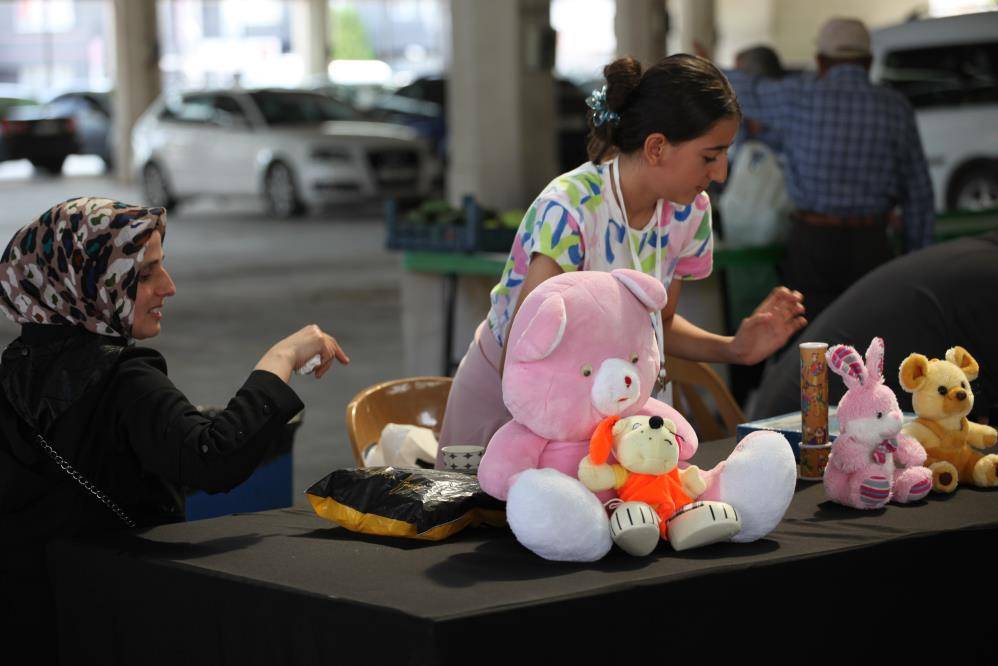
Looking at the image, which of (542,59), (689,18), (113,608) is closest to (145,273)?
(113,608)

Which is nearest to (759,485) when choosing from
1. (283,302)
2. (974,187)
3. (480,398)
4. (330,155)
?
(480,398)

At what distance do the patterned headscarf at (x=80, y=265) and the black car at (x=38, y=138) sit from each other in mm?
24892

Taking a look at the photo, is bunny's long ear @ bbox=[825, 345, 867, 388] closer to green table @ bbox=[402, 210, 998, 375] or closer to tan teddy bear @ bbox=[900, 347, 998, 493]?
tan teddy bear @ bbox=[900, 347, 998, 493]

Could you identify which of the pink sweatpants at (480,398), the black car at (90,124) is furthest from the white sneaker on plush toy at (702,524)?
the black car at (90,124)

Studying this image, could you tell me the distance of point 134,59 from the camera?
22.2 metres

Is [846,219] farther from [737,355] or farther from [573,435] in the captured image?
[573,435]

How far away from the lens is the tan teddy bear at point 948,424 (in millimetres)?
2867

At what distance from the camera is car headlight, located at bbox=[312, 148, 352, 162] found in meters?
16.9

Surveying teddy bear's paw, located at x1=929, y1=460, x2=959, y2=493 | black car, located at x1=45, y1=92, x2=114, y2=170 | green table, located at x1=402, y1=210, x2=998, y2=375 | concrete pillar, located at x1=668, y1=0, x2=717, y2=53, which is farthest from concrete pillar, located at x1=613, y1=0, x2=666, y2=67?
black car, located at x1=45, y1=92, x2=114, y2=170

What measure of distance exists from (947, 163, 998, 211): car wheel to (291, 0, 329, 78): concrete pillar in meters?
24.4

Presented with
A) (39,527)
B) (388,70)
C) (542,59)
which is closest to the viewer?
(39,527)

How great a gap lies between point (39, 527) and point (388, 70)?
47.3 m

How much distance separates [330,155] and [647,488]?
14.9 metres

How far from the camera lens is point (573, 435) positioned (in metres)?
2.40
